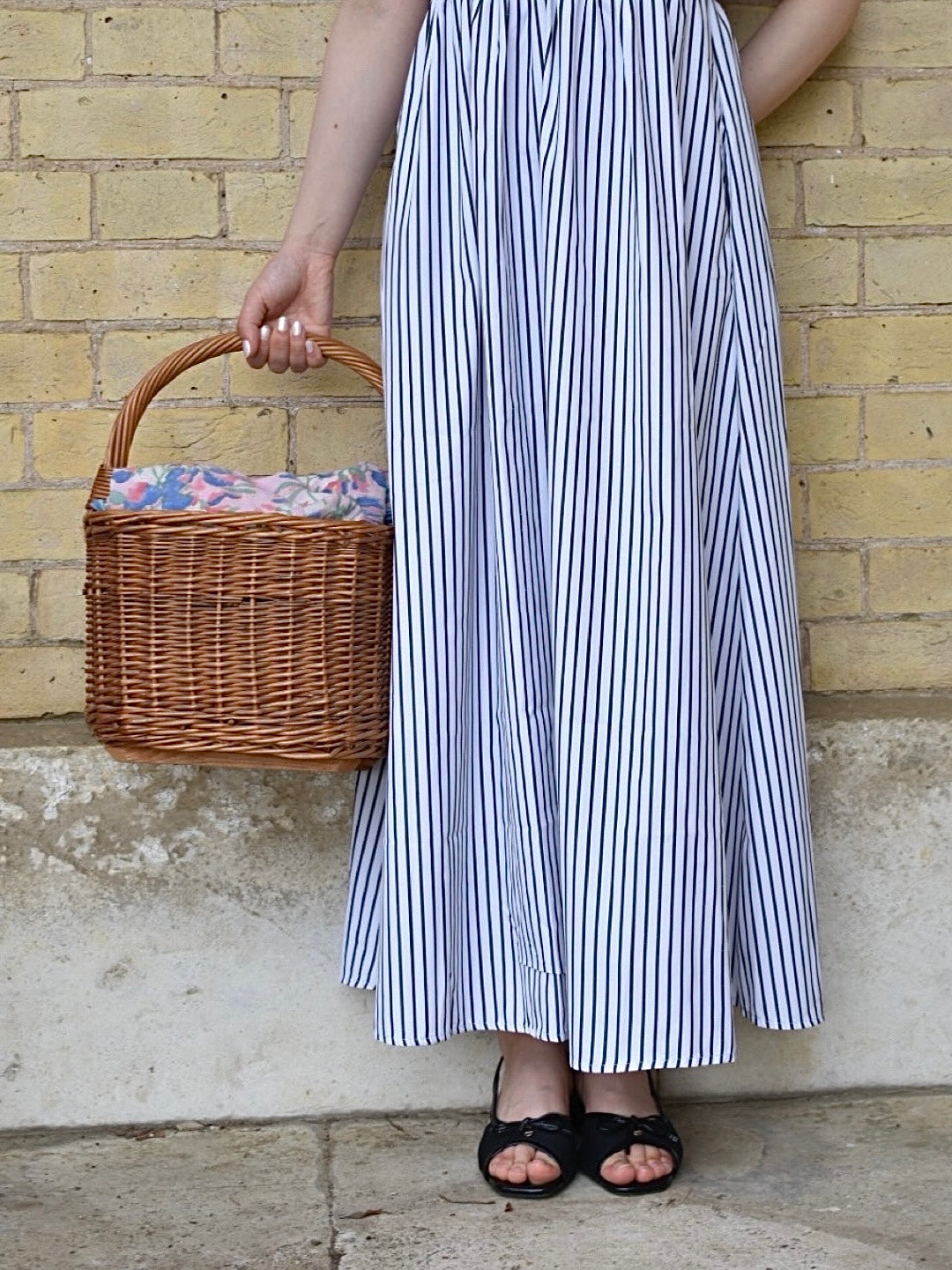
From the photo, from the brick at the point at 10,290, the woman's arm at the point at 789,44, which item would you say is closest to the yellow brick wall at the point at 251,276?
the brick at the point at 10,290

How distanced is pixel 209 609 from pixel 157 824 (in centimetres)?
46

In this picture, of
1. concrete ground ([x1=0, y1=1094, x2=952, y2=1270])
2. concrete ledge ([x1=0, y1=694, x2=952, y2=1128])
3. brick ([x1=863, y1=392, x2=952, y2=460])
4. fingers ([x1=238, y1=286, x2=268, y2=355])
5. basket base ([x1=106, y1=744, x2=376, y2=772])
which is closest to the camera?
concrete ground ([x1=0, y1=1094, x2=952, y2=1270])

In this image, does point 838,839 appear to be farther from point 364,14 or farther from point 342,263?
point 364,14

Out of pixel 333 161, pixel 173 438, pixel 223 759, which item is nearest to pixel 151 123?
pixel 333 161

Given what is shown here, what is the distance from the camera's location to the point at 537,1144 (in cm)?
171

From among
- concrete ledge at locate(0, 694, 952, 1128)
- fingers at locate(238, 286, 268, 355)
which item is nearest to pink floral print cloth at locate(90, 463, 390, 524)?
fingers at locate(238, 286, 268, 355)

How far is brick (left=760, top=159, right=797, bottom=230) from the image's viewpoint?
1997 mm

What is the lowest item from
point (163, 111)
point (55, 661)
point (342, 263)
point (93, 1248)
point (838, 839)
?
point (93, 1248)

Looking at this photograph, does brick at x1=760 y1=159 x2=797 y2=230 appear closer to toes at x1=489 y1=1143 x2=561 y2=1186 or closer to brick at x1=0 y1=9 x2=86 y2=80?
brick at x1=0 y1=9 x2=86 y2=80

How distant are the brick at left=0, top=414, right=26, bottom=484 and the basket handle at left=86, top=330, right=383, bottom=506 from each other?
26cm

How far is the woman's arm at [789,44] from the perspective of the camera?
6.10 feet

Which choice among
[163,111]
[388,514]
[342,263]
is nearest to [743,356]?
[388,514]

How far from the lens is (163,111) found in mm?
1943

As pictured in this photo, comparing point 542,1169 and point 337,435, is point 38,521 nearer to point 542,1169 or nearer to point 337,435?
point 337,435
